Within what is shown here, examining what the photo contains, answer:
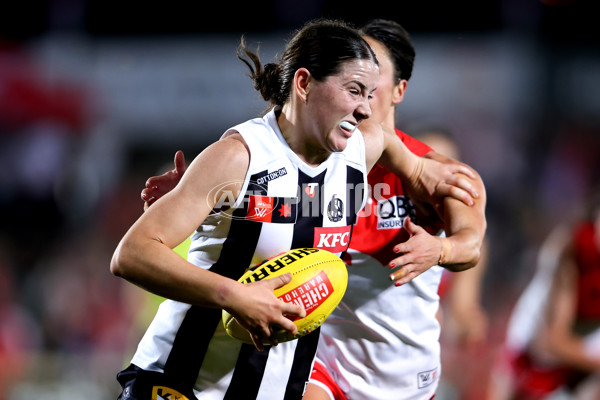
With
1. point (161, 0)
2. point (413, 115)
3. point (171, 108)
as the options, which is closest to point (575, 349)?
point (413, 115)

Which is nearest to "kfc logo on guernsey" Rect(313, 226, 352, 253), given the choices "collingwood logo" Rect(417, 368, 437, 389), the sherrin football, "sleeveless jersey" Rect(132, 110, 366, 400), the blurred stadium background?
"sleeveless jersey" Rect(132, 110, 366, 400)

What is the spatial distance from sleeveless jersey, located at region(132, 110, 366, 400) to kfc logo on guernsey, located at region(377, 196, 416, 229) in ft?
1.64

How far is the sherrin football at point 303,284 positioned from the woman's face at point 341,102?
0.46 meters

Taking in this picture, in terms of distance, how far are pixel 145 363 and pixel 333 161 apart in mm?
1090

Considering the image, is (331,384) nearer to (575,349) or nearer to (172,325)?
(172,325)

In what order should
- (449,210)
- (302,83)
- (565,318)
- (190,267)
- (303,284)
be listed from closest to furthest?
(190,267)
(303,284)
(302,83)
(449,210)
(565,318)

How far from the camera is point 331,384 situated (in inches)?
133

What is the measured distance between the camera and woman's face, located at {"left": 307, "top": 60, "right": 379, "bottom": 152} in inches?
104

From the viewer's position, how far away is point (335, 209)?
9.15 feet

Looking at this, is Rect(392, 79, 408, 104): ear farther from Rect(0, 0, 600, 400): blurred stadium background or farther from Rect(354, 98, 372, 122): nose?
Rect(0, 0, 600, 400): blurred stadium background

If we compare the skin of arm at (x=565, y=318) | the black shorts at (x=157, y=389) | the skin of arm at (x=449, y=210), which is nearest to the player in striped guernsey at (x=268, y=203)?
the black shorts at (x=157, y=389)

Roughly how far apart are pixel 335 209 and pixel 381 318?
80 centimetres

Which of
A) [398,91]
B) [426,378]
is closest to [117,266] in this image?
[426,378]

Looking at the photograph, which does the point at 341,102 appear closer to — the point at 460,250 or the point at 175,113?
the point at 460,250
